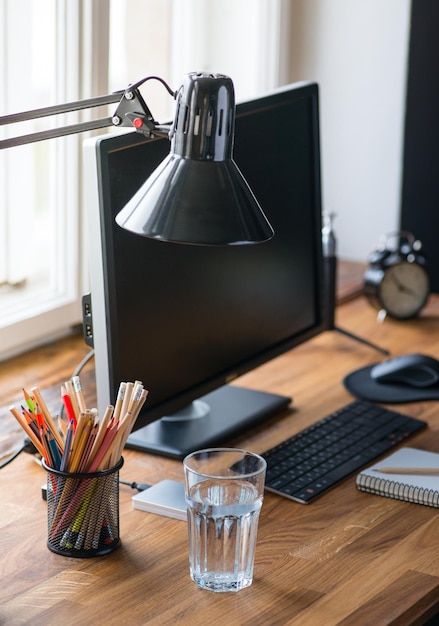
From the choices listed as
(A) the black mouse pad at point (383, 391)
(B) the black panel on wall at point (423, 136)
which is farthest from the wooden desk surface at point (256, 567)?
(B) the black panel on wall at point (423, 136)

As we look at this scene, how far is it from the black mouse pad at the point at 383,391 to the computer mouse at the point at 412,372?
1 centimetres

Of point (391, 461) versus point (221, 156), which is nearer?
point (221, 156)

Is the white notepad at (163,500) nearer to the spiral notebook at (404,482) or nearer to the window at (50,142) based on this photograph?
the spiral notebook at (404,482)

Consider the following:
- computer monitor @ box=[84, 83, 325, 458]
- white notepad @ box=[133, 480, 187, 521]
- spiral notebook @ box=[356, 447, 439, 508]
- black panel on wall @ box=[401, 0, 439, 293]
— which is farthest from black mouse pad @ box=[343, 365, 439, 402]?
black panel on wall @ box=[401, 0, 439, 293]

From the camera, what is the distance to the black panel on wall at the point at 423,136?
248 cm

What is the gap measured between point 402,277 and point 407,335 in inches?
6.8

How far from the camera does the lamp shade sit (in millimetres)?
1033

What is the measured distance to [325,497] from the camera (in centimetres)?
145

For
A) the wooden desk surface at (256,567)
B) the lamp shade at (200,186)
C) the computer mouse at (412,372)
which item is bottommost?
the wooden desk surface at (256,567)

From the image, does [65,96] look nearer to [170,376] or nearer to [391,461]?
[170,376]

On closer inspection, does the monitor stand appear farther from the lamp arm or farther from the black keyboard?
the lamp arm

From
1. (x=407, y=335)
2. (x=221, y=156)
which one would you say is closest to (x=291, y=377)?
(x=407, y=335)

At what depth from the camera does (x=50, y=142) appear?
2004mm

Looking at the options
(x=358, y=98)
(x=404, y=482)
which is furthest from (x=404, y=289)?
(x=404, y=482)
